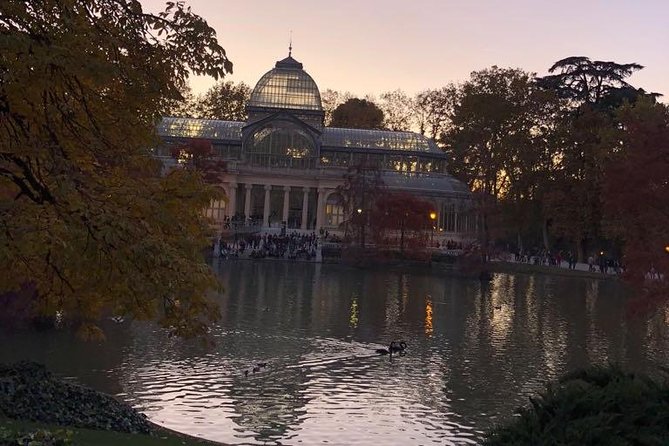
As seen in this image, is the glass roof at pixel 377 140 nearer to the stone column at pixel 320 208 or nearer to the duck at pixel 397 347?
the stone column at pixel 320 208

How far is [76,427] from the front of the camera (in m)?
11.3

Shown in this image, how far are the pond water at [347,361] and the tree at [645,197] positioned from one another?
6.65 ft

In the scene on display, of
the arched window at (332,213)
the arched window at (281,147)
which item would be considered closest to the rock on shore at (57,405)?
the arched window at (332,213)

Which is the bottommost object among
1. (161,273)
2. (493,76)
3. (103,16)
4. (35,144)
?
(161,273)

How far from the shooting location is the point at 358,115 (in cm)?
10081

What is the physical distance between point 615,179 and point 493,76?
2071 inches

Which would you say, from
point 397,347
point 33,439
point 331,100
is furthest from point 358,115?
point 33,439

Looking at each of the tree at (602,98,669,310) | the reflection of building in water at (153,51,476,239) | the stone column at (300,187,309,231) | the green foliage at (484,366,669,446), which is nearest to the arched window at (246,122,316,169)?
the reflection of building in water at (153,51,476,239)

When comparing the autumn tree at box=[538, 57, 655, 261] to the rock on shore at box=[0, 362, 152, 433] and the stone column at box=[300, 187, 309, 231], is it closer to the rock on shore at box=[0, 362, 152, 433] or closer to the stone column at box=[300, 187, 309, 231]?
the stone column at box=[300, 187, 309, 231]

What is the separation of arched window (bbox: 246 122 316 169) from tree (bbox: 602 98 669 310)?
55.9 metres

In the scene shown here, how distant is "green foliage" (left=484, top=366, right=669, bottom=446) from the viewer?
286 inches

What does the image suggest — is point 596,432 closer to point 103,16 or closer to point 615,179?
point 103,16

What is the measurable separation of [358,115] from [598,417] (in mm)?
94643

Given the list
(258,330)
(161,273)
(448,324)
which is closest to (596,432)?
(161,273)
